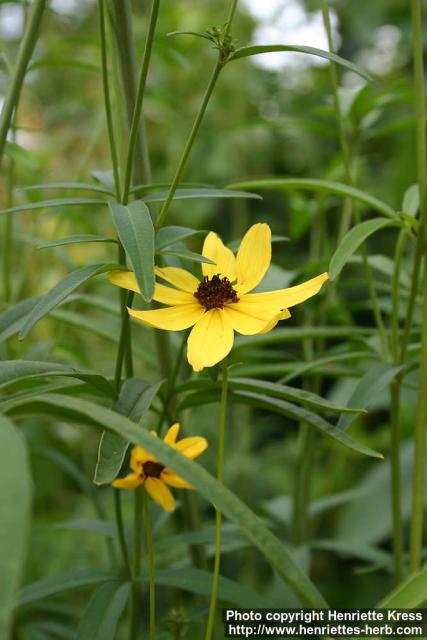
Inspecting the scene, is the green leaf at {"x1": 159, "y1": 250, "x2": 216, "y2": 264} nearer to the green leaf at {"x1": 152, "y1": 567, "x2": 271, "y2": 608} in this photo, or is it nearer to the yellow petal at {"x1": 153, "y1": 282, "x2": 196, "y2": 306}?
the yellow petal at {"x1": 153, "y1": 282, "x2": 196, "y2": 306}

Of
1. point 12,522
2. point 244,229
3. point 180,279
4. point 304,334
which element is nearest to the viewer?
point 12,522

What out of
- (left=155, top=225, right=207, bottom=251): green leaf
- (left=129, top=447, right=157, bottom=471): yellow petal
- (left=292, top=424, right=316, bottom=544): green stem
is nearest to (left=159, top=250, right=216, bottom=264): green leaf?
(left=155, top=225, right=207, bottom=251): green leaf

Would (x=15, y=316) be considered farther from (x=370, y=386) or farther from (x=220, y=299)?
(x=370, y=386)

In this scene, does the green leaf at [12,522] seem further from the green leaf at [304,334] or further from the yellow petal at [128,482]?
the green leaf at [304,334]

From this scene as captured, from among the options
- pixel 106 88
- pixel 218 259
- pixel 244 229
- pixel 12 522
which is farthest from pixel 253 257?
pixel 244 229

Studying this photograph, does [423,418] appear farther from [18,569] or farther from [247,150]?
[247,150]

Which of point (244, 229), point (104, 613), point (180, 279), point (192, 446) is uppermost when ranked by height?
point (244, 229)
